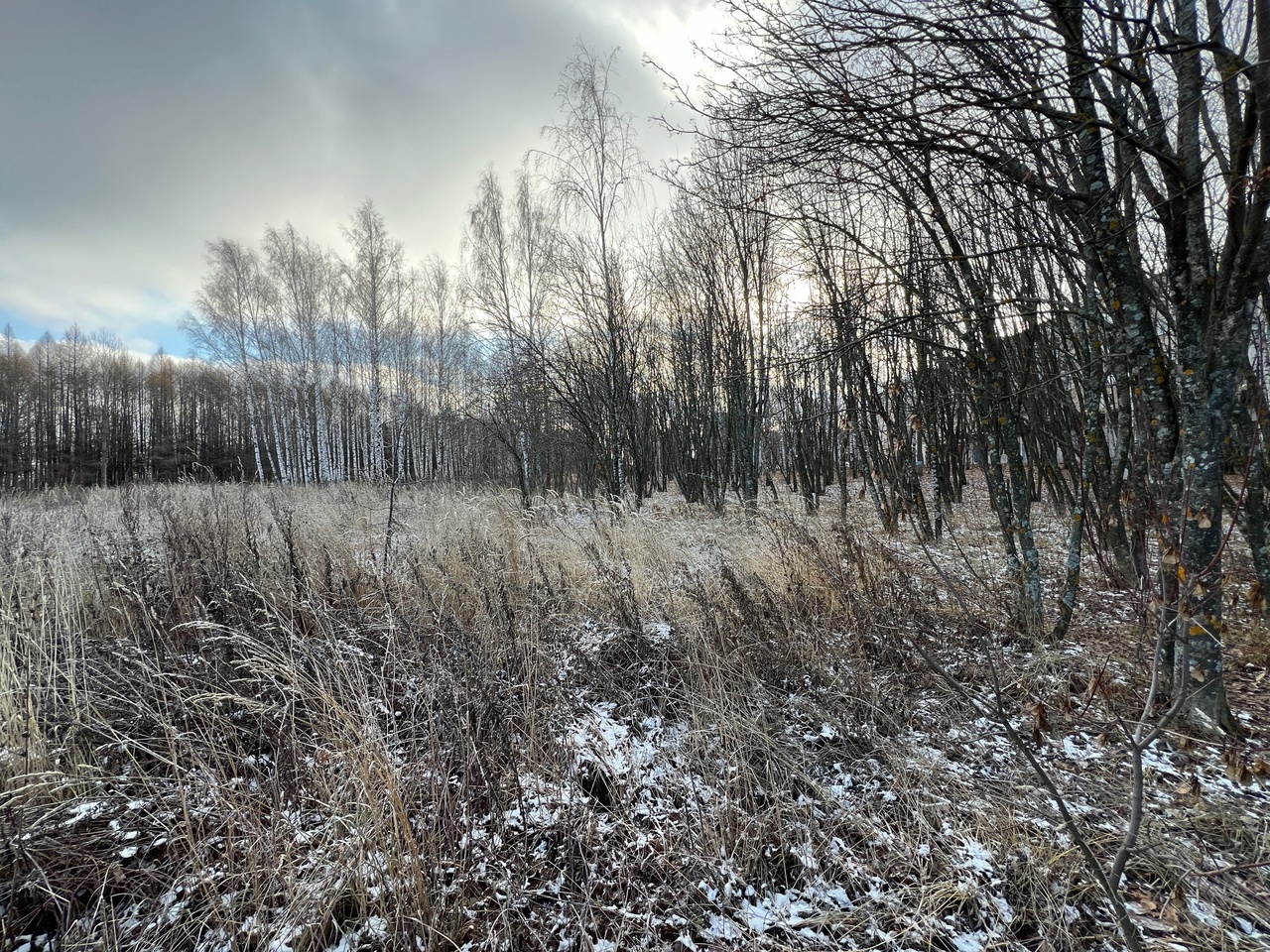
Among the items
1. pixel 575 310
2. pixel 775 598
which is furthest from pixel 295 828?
pixel 575 310

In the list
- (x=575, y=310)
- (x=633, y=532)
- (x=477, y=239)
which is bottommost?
(x=633, y=532)

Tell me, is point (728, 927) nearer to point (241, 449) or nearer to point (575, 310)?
point (575, 310)

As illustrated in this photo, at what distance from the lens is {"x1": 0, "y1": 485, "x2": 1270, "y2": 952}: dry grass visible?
163cm

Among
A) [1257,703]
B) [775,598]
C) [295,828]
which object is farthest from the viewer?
[775,598]

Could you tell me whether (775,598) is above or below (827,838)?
above

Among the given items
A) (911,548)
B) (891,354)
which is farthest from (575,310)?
(911,548)

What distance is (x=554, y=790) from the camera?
2.22 meters

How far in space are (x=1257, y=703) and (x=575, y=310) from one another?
10.5 metres

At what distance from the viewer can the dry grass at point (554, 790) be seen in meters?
1.63

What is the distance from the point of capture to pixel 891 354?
24.6 ft

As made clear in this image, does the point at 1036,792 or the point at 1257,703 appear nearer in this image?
the point at 1036,792

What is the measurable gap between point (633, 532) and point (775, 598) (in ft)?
6.46

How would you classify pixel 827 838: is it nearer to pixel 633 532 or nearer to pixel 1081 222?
pixel 1081 222

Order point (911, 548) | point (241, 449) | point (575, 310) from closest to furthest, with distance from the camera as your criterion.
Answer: point (911, 548)
point (575, 310)
point (241, 449)
